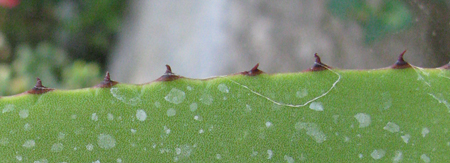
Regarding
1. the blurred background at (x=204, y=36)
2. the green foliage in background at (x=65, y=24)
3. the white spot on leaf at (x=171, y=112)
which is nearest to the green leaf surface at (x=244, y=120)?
the white spot on leaf at (x=171, y=112)

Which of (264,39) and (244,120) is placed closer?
(244,120)

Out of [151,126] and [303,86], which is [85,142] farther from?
[303,86]

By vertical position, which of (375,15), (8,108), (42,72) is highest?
(8,108)

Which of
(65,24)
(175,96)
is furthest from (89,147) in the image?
(65,24)

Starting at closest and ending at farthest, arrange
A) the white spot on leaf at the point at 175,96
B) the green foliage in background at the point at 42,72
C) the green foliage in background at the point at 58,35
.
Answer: the white spot on leaf at the point at 175,96 → the green foliage in background at the point at 42,72 → the green foliage in background at the point at 58,35

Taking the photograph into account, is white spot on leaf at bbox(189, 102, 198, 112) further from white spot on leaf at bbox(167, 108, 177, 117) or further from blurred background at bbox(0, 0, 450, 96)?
blurred background at bbox(0, 0, 450, 96)

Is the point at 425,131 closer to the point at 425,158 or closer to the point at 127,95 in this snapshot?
the point at 425,158

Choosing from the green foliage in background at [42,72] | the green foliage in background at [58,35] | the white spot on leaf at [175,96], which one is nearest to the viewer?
the white spot on leaf at [175,96]

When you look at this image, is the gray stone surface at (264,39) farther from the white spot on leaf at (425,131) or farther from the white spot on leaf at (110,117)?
the white spot on leaf at (110,117)
